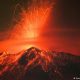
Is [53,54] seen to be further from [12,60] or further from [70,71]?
[12,60]

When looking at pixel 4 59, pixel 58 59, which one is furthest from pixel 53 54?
pixel 4 59

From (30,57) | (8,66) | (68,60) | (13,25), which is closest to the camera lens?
(13,25)

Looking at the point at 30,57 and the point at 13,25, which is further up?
the point at 13,25

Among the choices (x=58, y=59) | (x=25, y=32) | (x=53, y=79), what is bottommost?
(x=53, y=79)

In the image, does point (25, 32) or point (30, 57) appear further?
point (30, 57)

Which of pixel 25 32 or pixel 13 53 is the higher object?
pixel 25 32

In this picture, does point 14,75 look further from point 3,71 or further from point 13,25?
point 13,25

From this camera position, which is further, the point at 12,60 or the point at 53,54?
the point at 12,60

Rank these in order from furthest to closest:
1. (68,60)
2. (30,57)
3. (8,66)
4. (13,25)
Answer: (30,57) < (68,60) < (8,66) < (13,25)

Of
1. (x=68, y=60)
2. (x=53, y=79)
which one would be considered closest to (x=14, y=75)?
(x=53, y=79)
